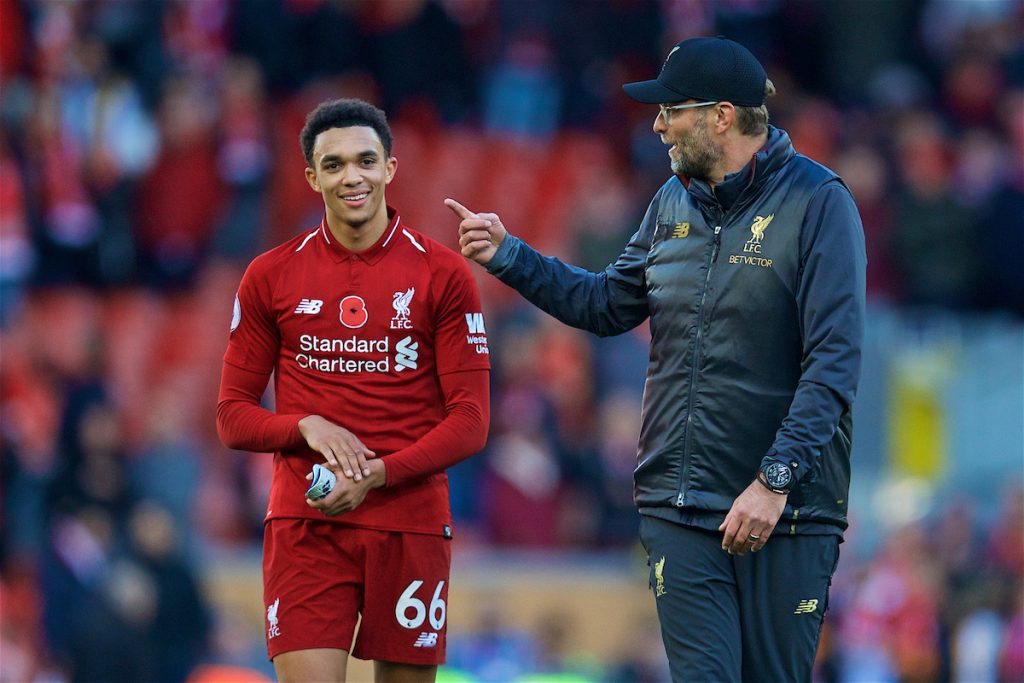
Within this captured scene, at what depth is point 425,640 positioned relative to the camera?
6.45 meters

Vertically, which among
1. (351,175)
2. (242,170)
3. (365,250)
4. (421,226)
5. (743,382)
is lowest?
(743,382)

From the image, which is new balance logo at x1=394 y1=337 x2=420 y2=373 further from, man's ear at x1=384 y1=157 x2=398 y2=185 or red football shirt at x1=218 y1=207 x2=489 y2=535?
man's ear at x1=384 y1=157 x2=398 y2=185

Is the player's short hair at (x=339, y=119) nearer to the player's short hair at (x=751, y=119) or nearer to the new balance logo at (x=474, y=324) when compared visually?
the new balance logo at (x=474, y=324)

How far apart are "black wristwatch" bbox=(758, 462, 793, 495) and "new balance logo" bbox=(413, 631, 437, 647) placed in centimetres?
135

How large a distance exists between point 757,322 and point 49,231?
10.9 metres

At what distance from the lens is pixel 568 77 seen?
18328 millimetres

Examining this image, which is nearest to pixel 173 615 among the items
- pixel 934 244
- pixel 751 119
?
pixel 934 244

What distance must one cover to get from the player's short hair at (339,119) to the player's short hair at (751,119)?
48.7 inches

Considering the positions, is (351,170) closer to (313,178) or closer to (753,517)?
(313,178)

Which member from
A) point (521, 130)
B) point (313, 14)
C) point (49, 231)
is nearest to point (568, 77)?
point (521, 130)

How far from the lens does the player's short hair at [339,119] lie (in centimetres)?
655

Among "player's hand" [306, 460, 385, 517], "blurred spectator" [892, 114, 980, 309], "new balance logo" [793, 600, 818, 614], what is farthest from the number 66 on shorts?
"blurred spectator" [892, 114, 980, 309]

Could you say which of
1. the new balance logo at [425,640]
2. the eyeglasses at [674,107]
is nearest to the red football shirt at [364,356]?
the new balance logo at [425,640]

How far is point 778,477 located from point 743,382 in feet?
1.41
